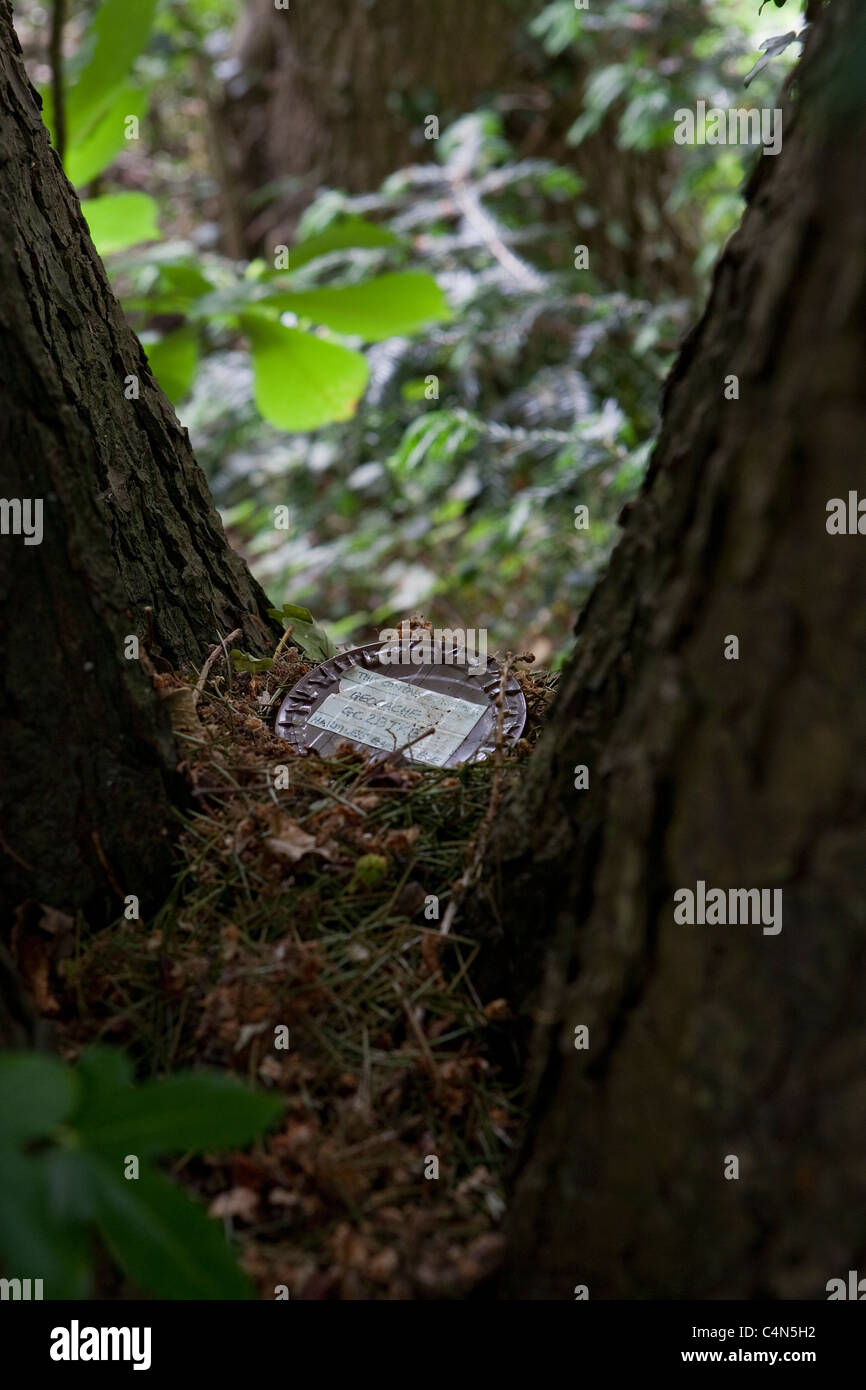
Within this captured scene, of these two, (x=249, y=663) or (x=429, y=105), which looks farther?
(x=429, y=105)

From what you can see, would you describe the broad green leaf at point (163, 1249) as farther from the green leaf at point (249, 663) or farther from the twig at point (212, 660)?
the green leaf at point (249, 663)

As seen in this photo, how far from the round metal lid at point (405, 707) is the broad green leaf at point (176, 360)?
1280mm

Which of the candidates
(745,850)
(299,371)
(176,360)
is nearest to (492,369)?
(176,360)

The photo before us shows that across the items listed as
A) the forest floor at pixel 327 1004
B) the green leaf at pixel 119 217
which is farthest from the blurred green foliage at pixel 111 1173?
the green leaf at pixel 119 217

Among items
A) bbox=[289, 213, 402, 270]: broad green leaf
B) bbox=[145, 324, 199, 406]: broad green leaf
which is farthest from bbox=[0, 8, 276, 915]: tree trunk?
bbox=[145, 324, 199, 406]: broad green leaf

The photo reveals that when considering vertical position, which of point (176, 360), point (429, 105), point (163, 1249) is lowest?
point (163, 1249)

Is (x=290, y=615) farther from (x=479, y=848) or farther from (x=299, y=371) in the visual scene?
(x=299, y=371)

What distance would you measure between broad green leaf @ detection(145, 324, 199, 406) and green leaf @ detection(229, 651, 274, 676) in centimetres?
125

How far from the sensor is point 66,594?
3.63ft

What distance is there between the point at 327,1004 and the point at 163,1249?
1.31 feet

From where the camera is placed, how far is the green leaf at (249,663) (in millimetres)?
1500

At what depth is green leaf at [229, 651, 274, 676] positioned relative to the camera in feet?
4.92
